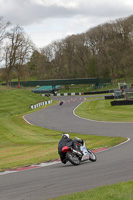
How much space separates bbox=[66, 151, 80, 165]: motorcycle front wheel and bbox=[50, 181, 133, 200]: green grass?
433 centimetres

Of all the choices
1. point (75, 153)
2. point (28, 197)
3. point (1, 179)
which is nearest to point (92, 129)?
point (75, 153)

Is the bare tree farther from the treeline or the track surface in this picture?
the track surface

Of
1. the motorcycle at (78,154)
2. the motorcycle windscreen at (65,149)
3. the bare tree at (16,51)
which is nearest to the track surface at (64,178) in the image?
the motorcycle at (78,154)

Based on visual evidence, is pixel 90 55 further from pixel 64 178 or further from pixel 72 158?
pixel 64 178

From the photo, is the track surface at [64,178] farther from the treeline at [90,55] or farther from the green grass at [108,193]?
the treeline at [90,55]

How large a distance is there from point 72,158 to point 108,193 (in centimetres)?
526

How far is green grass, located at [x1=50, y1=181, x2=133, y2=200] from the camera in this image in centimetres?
796

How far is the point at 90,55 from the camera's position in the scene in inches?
4537

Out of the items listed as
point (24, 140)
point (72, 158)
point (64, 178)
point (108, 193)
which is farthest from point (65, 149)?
point (24, 140)

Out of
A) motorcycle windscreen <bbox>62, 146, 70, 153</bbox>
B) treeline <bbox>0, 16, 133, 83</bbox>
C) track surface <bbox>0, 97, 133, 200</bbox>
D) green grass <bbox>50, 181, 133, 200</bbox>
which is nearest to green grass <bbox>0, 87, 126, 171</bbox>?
motorcycle windscreen <bbox>62, 146, 70, 153</bbox>

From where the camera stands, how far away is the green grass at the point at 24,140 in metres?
17.4

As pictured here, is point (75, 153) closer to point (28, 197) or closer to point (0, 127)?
point (28, 197)

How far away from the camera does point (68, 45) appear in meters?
116

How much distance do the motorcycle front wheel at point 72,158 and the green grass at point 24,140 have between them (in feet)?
9.73
